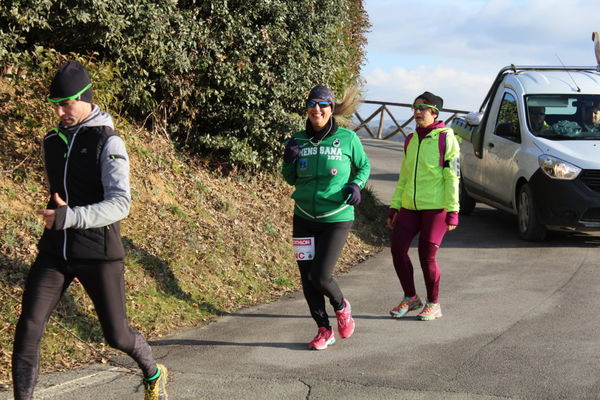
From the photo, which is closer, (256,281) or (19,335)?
(19,335)

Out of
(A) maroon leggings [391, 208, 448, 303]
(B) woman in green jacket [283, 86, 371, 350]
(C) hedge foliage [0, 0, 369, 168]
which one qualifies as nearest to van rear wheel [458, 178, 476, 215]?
(C) hedge foliage [0, 0, 369, 168]

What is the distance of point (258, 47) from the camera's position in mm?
11969

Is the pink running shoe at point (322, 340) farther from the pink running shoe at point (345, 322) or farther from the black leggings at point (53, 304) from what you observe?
the black leggings at point (53, 304)

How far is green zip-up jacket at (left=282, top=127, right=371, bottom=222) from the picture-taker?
7.05m

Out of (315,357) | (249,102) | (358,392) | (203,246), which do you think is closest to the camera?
(358,392)

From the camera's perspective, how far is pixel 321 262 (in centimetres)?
704

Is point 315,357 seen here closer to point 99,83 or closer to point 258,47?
point 99,83

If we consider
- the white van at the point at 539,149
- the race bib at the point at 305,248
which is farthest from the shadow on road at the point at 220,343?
the white van at the point at 539,149

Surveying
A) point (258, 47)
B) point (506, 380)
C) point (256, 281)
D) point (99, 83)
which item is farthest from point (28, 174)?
point (506, 380)

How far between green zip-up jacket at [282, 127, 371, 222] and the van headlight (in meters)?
5.00

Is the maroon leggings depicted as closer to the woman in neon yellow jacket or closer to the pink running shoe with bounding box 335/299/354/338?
the woman in neon yellow jacket

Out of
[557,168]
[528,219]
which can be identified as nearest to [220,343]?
[557,168]

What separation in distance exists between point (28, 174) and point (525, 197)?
6.50m

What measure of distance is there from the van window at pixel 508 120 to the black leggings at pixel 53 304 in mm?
8220
